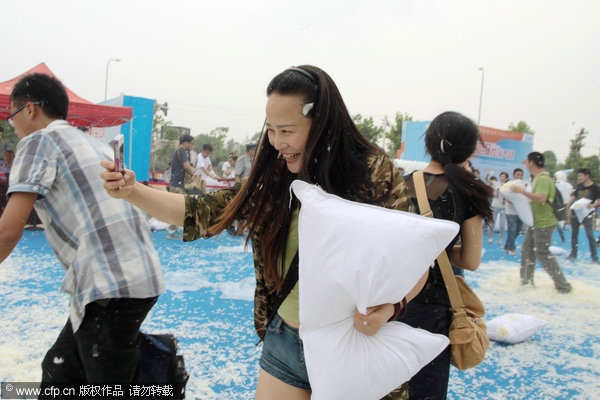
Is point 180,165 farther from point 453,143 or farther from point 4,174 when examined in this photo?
point 453,143

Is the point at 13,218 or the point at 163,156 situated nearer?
the point at 13,218

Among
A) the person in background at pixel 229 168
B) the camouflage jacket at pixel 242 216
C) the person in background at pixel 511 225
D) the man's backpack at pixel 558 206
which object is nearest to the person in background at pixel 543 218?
the man's backpack at pixel 558 206

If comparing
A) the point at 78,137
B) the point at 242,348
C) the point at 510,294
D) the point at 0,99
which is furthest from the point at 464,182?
the point at 0,99

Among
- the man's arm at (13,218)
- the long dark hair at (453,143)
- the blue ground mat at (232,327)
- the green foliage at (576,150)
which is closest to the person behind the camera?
the man's arm at (13,218)

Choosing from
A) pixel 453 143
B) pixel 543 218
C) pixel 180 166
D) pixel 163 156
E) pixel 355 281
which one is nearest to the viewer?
pixel 355 281

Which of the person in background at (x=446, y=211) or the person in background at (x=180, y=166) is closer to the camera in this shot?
the person in background at (x=446, y=211)

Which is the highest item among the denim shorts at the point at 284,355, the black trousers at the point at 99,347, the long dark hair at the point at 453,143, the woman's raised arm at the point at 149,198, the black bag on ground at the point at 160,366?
the long dark hair at the point at 453,143

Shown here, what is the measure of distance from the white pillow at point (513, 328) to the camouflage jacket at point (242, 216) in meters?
2.77

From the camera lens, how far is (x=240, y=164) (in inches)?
326

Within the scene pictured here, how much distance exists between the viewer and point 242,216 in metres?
1.51

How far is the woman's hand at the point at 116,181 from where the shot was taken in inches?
51.7

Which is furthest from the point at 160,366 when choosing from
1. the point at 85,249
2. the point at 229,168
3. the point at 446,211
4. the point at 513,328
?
the point at 229,168

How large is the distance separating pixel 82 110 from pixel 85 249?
7.57 meters

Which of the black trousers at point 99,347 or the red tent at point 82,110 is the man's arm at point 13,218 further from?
the red tent at point 82,110
